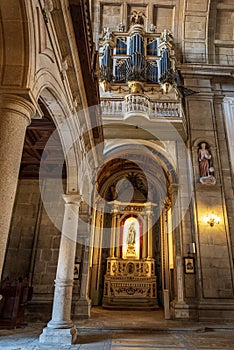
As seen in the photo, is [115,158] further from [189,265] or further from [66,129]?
[66,129]

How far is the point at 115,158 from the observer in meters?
10.8

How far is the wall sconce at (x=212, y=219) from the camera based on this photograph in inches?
345

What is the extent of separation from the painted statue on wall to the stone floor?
4380 mm

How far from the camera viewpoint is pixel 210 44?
39.8 ft

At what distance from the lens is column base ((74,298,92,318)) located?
7.77m

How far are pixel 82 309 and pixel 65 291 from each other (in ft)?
9.75

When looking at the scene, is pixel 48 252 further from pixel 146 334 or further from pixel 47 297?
pixel 146 334

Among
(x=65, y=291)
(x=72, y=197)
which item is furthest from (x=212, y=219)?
(x=65, y=291)

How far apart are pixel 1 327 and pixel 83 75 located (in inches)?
234

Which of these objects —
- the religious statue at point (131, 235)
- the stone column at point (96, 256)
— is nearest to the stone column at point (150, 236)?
the religious statue at point (131, 235)

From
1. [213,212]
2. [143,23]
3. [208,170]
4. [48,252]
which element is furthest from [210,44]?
[48,252]

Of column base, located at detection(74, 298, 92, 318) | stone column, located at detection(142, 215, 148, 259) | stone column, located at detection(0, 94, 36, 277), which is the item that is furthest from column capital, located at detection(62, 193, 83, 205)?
stone column, located at detection(142, 215, 148, 259)

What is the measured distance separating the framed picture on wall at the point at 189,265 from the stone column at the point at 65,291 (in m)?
4.26

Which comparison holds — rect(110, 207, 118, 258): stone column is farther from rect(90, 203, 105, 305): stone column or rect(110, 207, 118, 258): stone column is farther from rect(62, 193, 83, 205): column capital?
rect(62, 193, 83, 205): column capital
